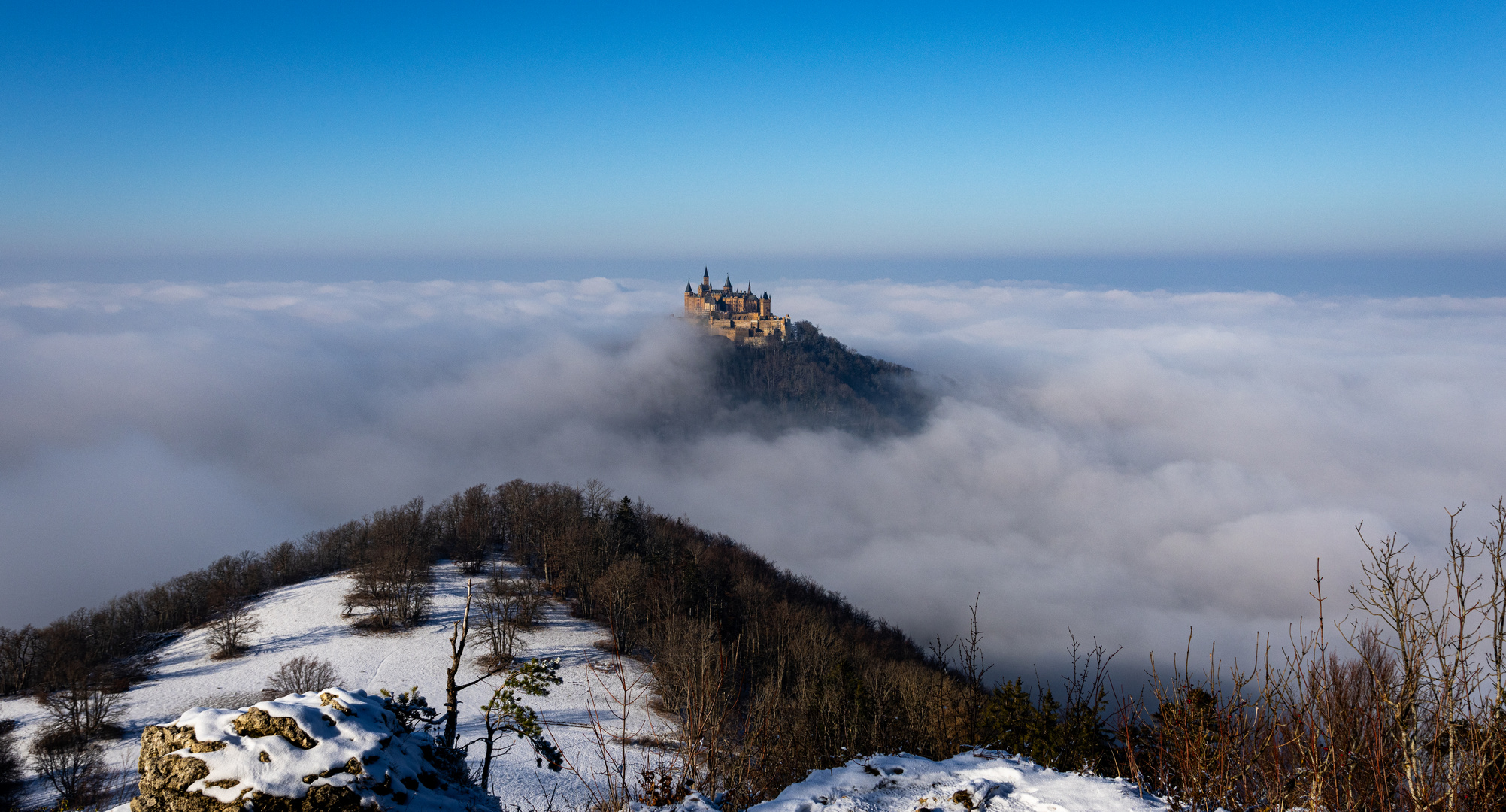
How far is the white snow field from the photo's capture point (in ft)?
22.2

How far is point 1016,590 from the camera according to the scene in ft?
383

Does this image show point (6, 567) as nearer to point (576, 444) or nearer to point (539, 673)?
point (576, 444)

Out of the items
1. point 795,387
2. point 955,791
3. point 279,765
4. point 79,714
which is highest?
point 279,765

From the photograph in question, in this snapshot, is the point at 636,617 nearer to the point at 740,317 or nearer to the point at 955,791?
the point at 955,791

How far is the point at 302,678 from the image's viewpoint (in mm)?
28703

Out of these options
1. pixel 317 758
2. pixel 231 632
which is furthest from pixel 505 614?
pixel 317 758


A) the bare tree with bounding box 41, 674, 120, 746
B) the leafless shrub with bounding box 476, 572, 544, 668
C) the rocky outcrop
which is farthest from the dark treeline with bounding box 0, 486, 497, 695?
the rocky outcrop

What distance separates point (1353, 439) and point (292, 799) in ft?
813

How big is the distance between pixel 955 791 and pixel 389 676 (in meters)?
32.2

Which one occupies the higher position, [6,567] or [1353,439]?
[1353,439]

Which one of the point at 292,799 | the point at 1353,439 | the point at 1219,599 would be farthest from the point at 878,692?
the point at 1353,439

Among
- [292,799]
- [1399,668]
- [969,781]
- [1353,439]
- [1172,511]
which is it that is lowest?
[1172,511]

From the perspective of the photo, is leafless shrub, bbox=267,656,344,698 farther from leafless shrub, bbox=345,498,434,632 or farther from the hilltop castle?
the hilltop castle

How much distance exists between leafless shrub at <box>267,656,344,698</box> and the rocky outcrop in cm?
2588
